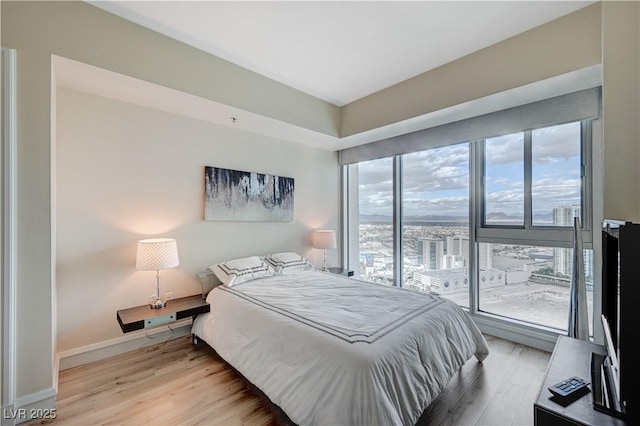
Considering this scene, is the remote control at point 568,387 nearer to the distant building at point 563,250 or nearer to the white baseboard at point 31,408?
the distant building at point 563,250

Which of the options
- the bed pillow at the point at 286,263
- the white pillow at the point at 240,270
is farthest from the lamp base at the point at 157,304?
the bed pillow at the point at 286,263

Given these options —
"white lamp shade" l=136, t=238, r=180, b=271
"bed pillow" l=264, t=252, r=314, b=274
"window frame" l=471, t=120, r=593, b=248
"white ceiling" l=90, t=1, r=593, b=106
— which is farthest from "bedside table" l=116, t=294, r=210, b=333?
"window frame" l=471, t=120, r=593, b=248

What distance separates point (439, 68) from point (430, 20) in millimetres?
747

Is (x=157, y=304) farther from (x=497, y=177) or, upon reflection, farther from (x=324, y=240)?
(x=497, y=177)

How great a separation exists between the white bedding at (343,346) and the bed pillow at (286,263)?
2.18ft

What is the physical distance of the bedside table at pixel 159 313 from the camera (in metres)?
2.25

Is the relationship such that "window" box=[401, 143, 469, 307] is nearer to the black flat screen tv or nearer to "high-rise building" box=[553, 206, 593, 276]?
"high-rise building" box=[553, 206, 593, 276]

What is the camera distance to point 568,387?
125 centimetres

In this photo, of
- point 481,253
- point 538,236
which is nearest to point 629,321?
point 538,236

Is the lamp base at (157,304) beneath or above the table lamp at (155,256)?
beneath

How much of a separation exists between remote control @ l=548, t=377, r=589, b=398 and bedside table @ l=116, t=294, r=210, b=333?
2580 millimetres

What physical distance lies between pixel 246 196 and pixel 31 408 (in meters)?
2.46

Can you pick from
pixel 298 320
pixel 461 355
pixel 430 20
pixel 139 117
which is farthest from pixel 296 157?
pixel 461 355

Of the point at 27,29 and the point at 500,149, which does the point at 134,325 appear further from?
the point at 500,149
